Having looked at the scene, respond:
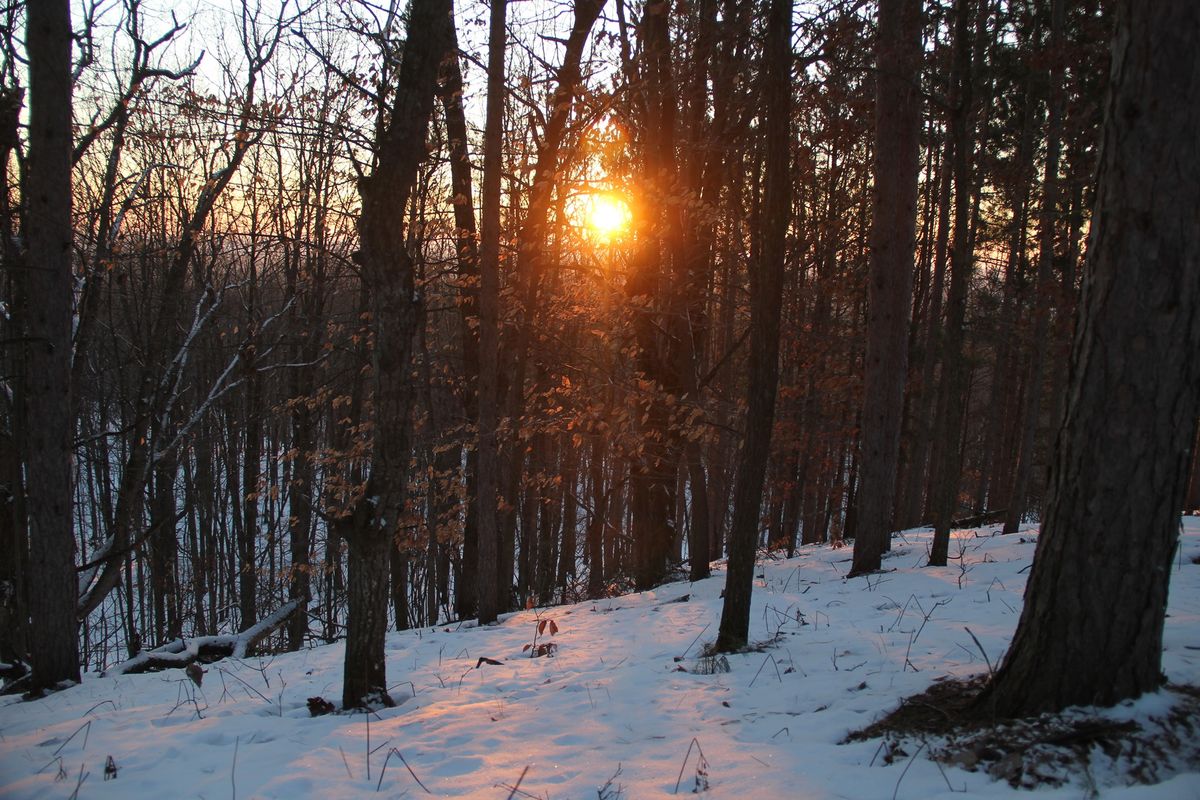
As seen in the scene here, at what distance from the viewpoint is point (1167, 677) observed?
325 centimetres

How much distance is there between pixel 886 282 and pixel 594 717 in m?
6.39

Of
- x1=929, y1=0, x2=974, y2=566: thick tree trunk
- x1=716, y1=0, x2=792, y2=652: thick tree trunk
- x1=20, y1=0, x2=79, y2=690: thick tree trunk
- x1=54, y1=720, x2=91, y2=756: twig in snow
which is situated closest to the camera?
x1=54, y1=720, x2=91, y2=756: twig in snow

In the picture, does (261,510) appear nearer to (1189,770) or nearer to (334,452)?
(334,452)

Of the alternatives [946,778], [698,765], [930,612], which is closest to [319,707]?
[698,765]

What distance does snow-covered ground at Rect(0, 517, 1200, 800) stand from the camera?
126 inches

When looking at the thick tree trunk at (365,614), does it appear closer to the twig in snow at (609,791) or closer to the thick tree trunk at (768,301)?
the twig in snow at (609,791)

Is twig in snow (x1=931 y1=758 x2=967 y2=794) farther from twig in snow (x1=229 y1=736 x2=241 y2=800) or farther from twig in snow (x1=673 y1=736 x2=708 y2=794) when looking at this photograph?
twig in snow (x1=229 y1=736 x2=241 y2=800)

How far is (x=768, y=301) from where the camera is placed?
516 centimetres

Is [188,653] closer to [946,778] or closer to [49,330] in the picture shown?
[49,330]

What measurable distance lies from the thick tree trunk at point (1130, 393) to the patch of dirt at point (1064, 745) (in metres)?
0.13

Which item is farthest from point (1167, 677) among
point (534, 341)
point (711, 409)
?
point (534, 341)

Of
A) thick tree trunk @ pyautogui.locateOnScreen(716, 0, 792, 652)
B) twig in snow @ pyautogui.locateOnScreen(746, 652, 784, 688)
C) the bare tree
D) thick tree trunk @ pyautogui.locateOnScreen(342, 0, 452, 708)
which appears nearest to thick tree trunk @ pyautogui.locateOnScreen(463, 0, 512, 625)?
thick tree trunk @ pyautogui.locateOnScreen(342, 0, 452, 708)

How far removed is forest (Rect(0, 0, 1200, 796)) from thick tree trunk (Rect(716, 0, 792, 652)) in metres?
0.02

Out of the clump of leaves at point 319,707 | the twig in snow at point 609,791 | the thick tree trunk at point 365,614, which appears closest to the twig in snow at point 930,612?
the twig in snow at point 609,791
